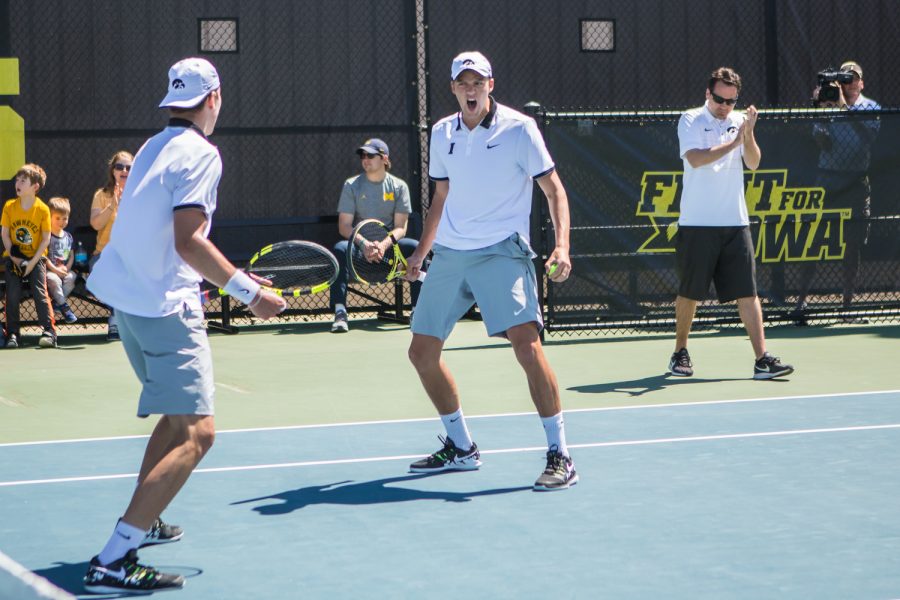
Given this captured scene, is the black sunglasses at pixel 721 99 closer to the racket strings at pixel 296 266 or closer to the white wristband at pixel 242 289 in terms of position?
the racket strings at pixel 296 266

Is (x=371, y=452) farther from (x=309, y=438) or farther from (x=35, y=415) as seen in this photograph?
(x=35, y=415)

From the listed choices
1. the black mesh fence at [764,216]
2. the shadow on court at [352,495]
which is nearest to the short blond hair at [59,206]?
the black mesh fence at [764,216]

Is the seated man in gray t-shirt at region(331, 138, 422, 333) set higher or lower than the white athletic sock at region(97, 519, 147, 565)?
higher

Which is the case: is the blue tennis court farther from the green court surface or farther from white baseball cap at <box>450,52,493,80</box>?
white baseball cap at <box>450,52,493,80</box>

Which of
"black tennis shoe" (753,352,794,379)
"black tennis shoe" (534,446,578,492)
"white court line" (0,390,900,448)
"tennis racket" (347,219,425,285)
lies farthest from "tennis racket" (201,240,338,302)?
"black tennis shoe" (534,446,578,492)

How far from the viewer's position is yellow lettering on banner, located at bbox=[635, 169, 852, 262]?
36.8 feet

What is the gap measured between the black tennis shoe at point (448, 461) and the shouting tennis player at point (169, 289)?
5.96 ft

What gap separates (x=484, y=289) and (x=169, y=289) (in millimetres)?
1894

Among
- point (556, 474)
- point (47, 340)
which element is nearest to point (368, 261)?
point (47, 340)

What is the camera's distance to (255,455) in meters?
6.76

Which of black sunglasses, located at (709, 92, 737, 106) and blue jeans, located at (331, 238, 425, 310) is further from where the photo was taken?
blue jeans, located at (331, 238, 425, 310)

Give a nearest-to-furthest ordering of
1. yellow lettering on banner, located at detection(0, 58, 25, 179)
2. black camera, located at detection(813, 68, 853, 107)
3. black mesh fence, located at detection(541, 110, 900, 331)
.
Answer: black mesh fence, located at detection(541, 110, 900, 331), black camera, located at detection(813, 68, 853, 107), yellow lettering on banner, located at detection(0, 58, 25, 179)

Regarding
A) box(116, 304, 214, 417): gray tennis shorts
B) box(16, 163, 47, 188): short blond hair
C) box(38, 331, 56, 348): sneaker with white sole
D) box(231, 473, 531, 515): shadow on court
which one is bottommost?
box(38, 331, 56, 348): sneaker with white sole

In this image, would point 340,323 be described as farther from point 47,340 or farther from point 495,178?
point 495,178
